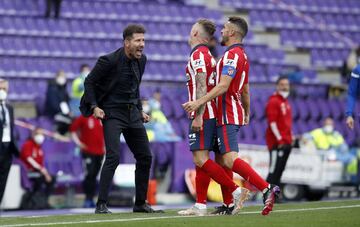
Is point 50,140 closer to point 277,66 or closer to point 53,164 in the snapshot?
point 53,164

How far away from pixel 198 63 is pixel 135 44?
93cm

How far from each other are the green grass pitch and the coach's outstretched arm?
1.07 meters

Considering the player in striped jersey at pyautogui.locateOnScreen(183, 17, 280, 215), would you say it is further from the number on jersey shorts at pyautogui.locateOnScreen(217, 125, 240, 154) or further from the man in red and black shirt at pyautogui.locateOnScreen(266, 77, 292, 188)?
the man in red and black shirt at pyautogui.locateOnScreen(266, 77, 292, 188)

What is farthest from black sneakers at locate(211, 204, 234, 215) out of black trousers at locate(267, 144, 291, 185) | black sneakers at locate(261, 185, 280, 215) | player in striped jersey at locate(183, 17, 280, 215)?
black trousers at locate(267, 144, 291, 185)

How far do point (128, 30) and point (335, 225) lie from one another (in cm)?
320

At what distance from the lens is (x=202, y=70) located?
35.0 feet

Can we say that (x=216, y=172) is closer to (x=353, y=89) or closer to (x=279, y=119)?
(x=353, y=89)

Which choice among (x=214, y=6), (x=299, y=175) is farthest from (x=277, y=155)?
(x=214, y=6)

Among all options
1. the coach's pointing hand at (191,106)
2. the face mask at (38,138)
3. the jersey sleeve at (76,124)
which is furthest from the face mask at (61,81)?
the coach's pointing hand at (191,106)

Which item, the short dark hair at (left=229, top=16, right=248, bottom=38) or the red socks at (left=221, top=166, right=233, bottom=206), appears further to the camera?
the red socks at (left=221, top=166, right=233, bottom=206)

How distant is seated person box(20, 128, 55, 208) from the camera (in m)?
17.9

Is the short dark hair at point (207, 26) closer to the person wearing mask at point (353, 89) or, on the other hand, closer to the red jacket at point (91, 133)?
the person wearing mask at point (353, 89)

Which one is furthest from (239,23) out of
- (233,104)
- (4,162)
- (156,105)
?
(156,105)

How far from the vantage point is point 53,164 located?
18500 mm
